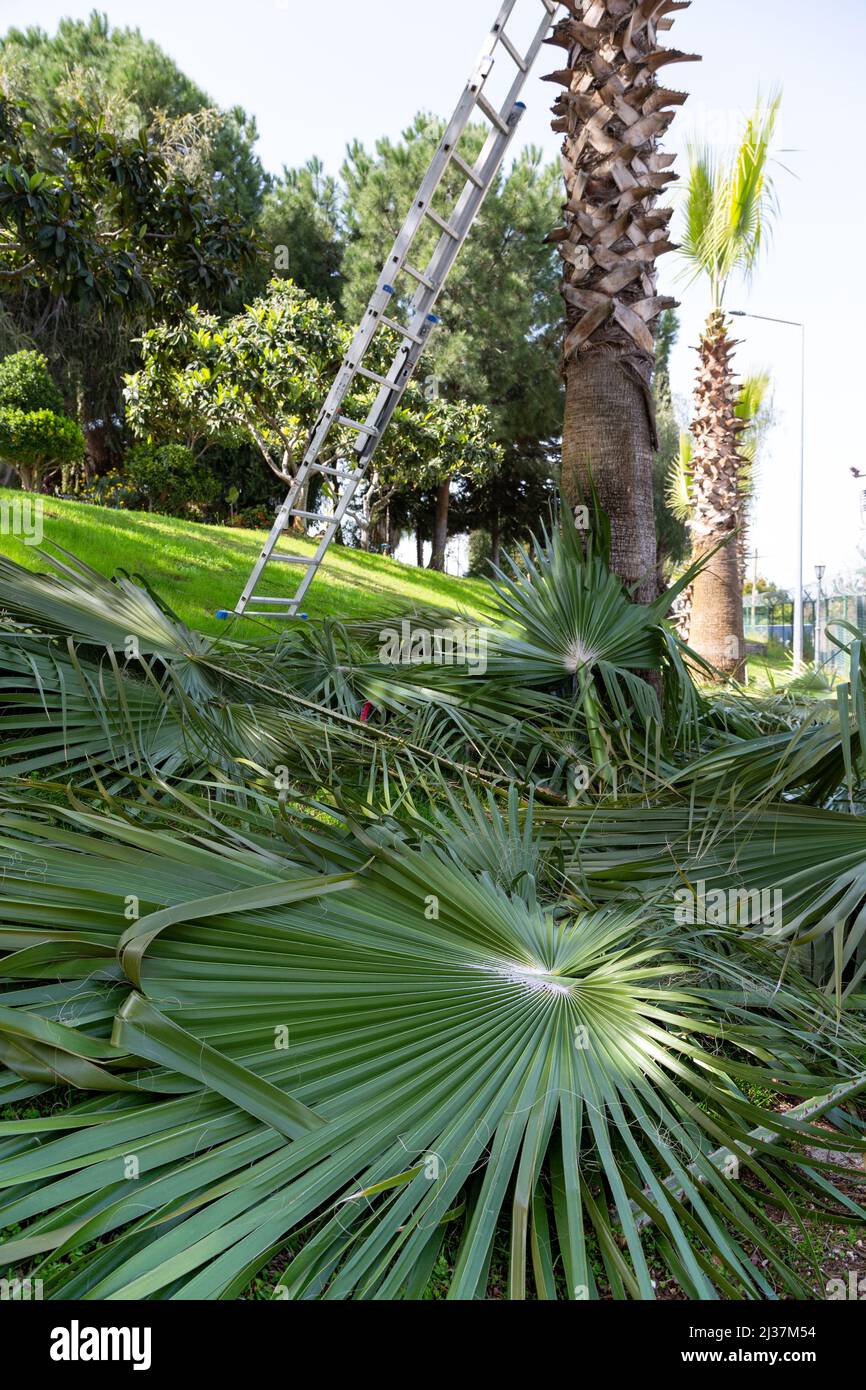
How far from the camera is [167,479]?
1719 cm

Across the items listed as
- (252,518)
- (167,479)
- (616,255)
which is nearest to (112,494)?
(167,479)

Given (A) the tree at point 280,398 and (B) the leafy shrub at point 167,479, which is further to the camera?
(B) the leafy shrub at point 167,479

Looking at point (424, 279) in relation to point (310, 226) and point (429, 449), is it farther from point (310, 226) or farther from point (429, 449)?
point (310, 226)

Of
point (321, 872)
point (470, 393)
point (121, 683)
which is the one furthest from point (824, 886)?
point (470, 393)

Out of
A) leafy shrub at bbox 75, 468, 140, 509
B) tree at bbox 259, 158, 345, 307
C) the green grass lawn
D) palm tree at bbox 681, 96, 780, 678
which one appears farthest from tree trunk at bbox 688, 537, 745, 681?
tree at bbox 259, 158, 345, 307

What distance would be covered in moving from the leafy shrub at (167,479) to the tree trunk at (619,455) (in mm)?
14096

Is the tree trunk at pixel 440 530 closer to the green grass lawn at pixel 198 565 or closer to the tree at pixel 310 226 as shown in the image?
the tree at pixel 310 226

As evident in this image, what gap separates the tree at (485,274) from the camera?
899 inches

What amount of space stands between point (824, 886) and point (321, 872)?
1.28 m

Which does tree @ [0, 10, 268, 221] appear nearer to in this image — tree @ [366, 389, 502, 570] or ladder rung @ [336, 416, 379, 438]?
tree @ [366, 389, 502, 570]

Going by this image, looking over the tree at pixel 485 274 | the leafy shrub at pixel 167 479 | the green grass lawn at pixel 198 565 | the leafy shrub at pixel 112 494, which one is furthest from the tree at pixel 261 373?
the tree at pixel 485 274

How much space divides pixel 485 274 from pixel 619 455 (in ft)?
70.6

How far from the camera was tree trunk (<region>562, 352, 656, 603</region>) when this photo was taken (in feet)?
14.2
